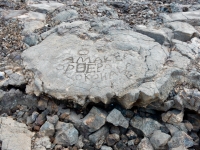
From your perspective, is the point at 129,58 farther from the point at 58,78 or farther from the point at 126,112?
the point at 58,78

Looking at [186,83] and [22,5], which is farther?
[22,5]

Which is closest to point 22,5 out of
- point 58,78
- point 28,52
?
point 28,52

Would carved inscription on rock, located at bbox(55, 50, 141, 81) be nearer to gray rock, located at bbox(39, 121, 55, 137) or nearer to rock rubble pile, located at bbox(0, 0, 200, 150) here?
rock rubble pile, located at bbox(0, 0, 200, 150)

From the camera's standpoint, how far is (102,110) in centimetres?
231

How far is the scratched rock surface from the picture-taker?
2.27 m

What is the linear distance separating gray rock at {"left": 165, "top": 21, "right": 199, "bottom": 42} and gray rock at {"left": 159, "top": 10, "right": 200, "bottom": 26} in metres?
0.18

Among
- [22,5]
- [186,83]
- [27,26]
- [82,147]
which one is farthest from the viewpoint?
[22,5]

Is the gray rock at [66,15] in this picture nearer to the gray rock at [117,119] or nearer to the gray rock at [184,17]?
the gray rock at [184,17]

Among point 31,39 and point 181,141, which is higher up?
point 31,39

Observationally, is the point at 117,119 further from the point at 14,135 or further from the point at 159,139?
the point at 14,135

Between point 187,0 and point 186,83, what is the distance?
88.2 inches

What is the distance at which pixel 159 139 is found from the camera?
221cm

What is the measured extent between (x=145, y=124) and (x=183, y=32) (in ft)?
4.42

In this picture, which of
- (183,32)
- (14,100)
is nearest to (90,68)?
(14,100)
